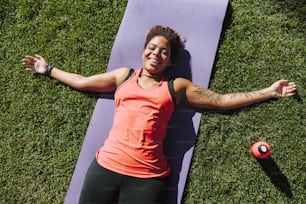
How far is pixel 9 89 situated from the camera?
4.14 meters

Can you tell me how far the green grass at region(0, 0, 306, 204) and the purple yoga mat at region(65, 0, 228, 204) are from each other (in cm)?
10

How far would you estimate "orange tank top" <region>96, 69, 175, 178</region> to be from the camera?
3412 mm

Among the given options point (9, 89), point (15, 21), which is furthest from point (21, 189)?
point (15, 21)

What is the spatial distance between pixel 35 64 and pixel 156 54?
1.42 m

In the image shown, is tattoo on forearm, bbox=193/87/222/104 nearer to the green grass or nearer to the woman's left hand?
the green grass

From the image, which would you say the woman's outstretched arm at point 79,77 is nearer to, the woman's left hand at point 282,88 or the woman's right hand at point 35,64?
the woman's right hand at point 35,64


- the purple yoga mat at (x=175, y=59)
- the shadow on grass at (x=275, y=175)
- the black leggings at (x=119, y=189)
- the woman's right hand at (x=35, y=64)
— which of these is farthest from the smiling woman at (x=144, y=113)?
the shadow on grass at (x=275, y=175)

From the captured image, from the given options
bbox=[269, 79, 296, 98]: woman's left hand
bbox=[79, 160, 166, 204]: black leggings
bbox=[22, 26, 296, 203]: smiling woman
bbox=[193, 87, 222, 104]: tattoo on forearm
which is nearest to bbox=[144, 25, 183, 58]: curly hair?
bbox=[22, 26, 296, 203]: smiling woman

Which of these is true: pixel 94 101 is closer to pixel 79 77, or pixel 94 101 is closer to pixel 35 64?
pixel 79 77

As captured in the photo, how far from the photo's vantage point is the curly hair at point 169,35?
12.2 feet

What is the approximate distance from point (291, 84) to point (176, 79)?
3.84 feet

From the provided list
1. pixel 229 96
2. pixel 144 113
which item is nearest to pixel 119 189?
pixel 144 113

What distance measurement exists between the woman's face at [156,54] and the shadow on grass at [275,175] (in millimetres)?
1343

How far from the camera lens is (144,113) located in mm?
3482
